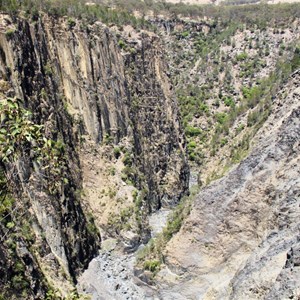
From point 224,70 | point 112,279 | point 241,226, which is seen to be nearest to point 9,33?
point 112,279

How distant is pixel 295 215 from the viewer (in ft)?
99.7

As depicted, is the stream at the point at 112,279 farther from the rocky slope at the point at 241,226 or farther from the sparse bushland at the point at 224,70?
the sparse bushland at the point at 224,70

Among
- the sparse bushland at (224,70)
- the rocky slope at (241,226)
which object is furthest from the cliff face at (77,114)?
the rocky slope at (241,226)

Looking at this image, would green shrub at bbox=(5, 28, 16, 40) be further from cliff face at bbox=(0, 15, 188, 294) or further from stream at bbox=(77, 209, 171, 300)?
stream at bbox=(77, 209, 171, 300)

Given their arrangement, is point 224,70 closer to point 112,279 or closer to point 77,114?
point 77,114

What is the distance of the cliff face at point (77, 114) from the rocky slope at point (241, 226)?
37.3 feet

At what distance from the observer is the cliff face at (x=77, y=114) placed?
40438 mm

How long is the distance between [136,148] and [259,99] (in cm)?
2248

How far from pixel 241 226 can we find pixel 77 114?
2715cm

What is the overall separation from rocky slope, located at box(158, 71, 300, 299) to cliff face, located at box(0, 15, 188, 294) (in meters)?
11.4

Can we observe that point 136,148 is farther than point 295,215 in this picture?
Yes

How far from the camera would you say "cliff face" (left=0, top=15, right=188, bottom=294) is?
4044cm

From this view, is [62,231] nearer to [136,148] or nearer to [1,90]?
[1,90]

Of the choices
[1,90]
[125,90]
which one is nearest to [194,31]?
[125,90]
